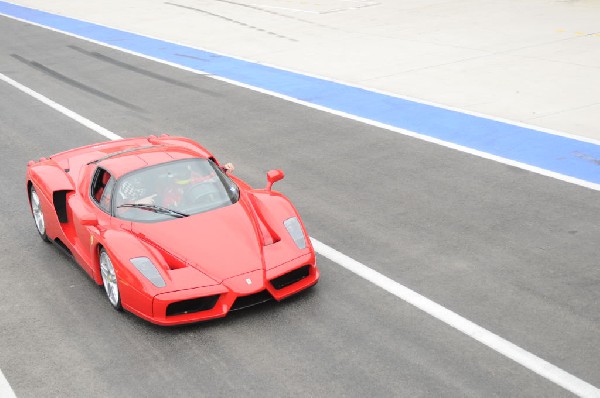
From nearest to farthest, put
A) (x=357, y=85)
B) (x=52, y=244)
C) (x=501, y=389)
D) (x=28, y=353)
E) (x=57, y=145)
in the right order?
(x=501, y=389), (x=28, y=353), (x=52, y=244), (x=57, y=145), (x=357, y=85)

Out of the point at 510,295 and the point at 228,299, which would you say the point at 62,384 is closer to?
the point at 228,299

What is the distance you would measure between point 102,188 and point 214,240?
1.64 m

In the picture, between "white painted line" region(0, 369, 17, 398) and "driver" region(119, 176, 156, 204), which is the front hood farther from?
"white painted line" region(0, 369, 17, 398)

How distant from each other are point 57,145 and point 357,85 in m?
6.40

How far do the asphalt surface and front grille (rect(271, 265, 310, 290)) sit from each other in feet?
0.79

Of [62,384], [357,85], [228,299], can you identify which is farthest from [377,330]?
[357,85]

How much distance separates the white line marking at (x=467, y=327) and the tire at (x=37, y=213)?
319 cm

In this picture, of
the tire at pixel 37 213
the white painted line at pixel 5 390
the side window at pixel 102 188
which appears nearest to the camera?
the white painted line at pixel 5 390

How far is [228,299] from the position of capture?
305 inches

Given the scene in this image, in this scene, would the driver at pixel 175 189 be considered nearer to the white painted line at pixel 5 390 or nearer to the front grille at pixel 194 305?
the front grille at pixel 194 305

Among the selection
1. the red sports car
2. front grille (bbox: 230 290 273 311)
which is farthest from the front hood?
front grille (bbox: 230 290 273 311)

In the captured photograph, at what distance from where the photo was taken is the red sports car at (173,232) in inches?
307

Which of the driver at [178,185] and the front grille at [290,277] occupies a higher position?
the driver at [178,185]

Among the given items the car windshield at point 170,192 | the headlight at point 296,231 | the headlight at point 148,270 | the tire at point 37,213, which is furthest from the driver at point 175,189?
the tire at point 37,213
